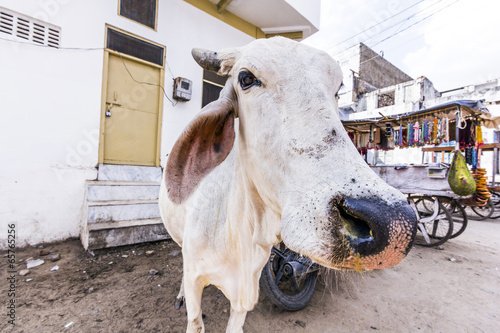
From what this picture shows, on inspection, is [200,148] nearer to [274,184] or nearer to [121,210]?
[274,184]

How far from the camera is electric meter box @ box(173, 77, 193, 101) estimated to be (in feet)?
16.5

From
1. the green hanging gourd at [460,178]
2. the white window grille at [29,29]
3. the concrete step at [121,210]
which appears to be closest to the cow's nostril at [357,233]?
the concrete step at [121,210]

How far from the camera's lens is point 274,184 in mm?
926

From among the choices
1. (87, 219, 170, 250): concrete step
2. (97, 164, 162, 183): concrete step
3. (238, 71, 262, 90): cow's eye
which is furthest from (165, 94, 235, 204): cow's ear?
(97, 164, 162, 183): concrete step

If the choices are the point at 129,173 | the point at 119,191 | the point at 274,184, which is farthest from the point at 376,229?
the point at 129,173

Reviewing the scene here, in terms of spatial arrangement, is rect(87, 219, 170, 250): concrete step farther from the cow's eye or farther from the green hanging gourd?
the green hanging gourd

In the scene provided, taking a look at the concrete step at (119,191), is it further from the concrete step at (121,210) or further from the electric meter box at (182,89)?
the electric meter box at (182,89)

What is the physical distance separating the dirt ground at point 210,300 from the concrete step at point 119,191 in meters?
0.87

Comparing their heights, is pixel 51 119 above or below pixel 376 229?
above

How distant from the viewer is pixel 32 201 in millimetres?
3678

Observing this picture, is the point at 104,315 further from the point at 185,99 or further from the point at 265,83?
the point at 185,99

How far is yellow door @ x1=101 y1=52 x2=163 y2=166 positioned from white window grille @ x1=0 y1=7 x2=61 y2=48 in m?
0.81

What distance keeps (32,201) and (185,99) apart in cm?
327

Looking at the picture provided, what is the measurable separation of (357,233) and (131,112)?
511cm
